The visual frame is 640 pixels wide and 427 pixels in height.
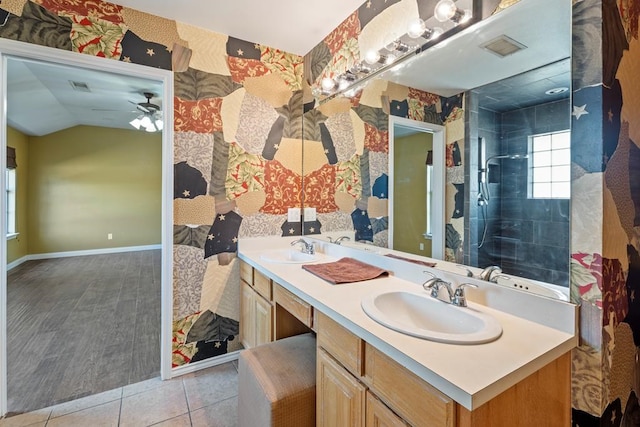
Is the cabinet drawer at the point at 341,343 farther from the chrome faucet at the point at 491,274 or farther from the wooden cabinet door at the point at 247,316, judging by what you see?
the wooden cabinet door at the point at 247,316

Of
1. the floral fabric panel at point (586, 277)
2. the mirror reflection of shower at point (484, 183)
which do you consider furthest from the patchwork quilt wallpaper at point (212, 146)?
the floral fabric panel at point (586, 277)

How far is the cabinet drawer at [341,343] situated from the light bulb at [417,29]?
1.43m

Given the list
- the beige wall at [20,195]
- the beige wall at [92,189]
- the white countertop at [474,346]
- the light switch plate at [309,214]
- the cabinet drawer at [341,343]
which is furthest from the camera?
the beige wall at [92,189]

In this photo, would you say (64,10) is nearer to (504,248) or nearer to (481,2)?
(481,2)

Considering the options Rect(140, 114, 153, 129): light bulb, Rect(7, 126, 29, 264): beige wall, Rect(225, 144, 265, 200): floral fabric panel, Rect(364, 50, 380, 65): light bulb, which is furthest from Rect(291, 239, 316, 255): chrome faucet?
Rect(7, 126, 29, 264): beige wall

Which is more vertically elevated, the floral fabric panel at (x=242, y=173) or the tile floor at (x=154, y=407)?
the floral fabric panel at (x=242, y=173)

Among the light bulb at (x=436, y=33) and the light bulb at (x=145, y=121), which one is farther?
the light bulb at (x=145, y=121)

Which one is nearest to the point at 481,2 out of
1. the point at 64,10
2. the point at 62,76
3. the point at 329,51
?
the point at 329,51

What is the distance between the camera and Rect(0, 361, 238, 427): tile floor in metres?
1.67

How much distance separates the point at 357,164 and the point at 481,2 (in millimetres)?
1092

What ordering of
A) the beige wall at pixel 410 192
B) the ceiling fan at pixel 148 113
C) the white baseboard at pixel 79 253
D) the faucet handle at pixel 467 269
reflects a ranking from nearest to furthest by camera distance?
the faucet handle at pixel 467 269 < the beige wall at pixel 410 192 < the ceiling fan at pixel 148 113 < the white baseboard at pixel 79 253

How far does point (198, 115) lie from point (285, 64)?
2.87 ft

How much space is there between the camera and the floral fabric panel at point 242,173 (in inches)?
88.7

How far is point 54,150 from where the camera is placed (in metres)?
5.82
